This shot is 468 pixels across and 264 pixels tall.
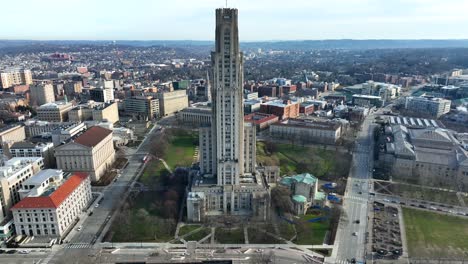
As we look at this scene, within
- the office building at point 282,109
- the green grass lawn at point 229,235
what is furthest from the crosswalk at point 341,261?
the office building at point 282,109

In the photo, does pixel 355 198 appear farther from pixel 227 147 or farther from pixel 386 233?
pixel 227 147

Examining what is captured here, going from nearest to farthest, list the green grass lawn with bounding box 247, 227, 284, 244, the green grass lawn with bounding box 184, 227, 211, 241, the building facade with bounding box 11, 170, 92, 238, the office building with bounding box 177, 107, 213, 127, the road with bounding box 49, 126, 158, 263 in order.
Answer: the road with bounding box 49, 126, 158, 263
the green grass lawn with bounding box 247, 227, 284, 244
the green grass lawn with bounding box 184, 227, 211, 241
the building facade with bounding box 11, 170, 92, 238
the office building with bounding box 177, 107, 213, 127

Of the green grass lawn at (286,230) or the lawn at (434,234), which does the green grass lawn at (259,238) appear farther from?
the lawn at (434,234)

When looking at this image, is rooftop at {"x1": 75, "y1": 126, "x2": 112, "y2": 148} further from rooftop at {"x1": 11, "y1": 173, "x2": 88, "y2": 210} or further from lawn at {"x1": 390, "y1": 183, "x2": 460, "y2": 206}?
lawn at {"x1": 390, "y1": 183, "x2": 460, "y2": 206}

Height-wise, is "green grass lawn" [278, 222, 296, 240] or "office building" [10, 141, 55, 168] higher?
"office building" [10, 141, 55, 168]

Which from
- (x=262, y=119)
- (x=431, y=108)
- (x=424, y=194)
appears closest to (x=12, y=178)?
(x=424, y=194)

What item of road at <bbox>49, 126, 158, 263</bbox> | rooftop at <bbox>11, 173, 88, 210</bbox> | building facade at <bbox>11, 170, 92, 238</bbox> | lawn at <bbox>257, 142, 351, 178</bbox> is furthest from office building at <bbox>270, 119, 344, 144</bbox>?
rooftop at <bbox>11, 173, 88, 210</bbox>
